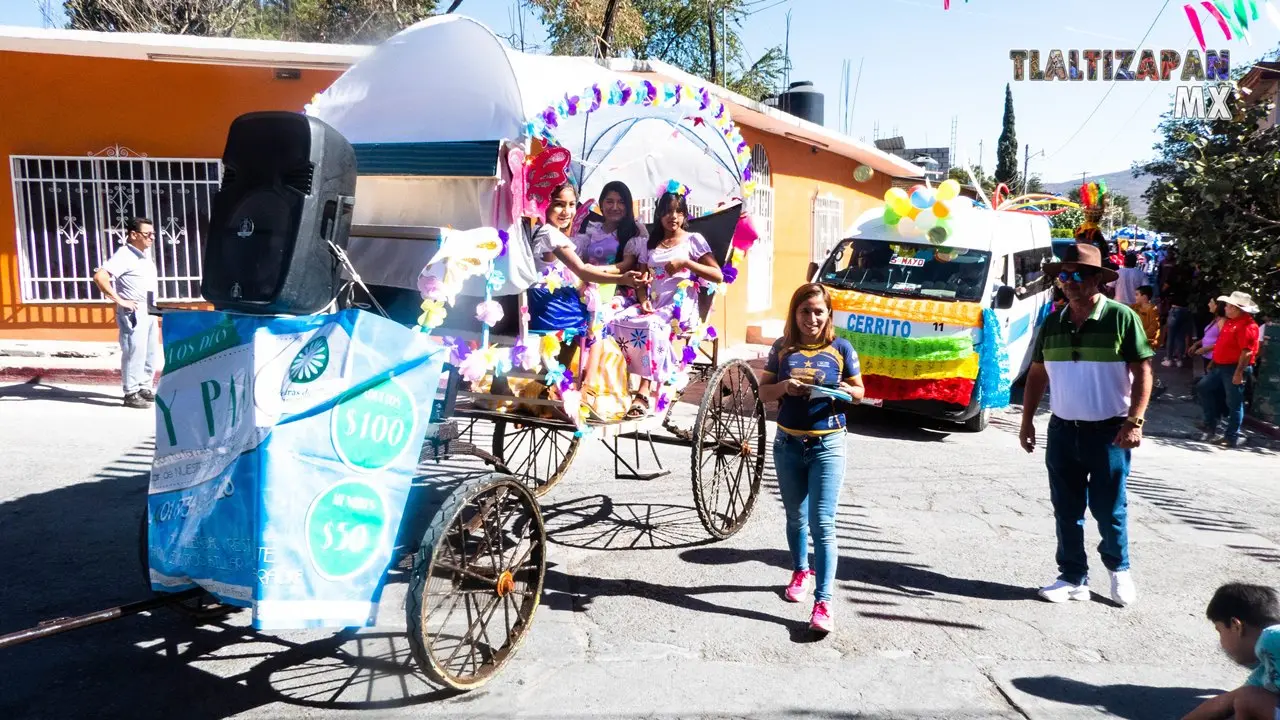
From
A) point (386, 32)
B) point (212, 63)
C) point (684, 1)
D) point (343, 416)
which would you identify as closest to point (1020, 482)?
point (343, 416)

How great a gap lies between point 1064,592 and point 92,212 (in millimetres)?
11788

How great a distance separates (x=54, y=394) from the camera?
10297 mm

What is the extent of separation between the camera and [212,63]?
40.1 ft

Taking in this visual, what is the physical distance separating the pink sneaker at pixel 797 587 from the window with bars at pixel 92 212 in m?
9.63

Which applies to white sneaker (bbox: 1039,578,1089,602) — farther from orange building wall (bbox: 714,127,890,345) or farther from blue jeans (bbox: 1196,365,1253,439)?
orange building wall (bbox: 714,127,890,345)

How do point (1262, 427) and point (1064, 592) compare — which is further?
point (1262, 427)

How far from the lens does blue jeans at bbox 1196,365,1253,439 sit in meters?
10.3

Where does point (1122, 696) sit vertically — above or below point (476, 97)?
below

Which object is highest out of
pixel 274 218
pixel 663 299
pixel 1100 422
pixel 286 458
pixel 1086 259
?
pixel 274 218

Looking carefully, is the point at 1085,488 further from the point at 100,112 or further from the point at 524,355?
the point at 100,112

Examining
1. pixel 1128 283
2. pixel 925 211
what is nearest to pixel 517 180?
pixel 925 211

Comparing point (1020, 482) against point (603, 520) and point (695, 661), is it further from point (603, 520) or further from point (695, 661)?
point (695, 661)

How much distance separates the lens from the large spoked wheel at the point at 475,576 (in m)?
3.74

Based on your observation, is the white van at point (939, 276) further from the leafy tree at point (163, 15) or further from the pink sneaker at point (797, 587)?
the leafy tree at point (163, 15)
